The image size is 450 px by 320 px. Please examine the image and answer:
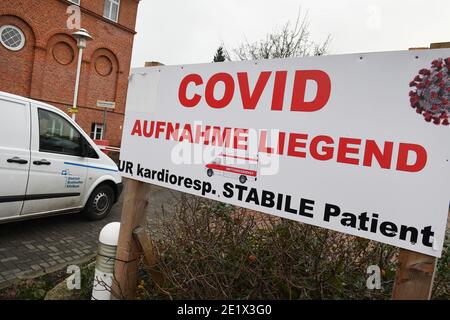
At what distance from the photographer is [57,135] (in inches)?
180

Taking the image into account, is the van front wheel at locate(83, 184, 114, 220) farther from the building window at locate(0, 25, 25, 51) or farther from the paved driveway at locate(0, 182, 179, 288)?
the building window at locate(0, 25, 25, 51)

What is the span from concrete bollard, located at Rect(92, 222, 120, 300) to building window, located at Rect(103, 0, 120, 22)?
17179mm

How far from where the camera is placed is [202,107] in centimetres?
204

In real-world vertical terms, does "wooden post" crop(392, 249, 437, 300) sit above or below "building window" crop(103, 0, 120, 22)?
below

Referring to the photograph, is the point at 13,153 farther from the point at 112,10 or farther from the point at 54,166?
the point at 112,10

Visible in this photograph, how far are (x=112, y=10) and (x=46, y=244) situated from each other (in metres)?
16.2

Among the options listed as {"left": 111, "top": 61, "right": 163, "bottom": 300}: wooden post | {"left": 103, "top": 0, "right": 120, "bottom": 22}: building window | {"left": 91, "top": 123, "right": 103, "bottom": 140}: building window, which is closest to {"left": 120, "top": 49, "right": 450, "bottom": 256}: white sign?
{"left": 111, "top": 61, "right": 163, "bottom": 300}: wooden post

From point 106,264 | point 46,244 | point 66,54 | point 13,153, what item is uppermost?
point 66,54

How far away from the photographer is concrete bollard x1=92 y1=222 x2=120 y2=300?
95.5 inches

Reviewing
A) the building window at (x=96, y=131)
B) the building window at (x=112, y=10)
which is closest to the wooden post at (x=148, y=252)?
the building window at (x=96, y=131)

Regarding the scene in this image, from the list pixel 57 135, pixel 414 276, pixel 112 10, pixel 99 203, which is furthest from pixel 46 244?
pixel 112 10
